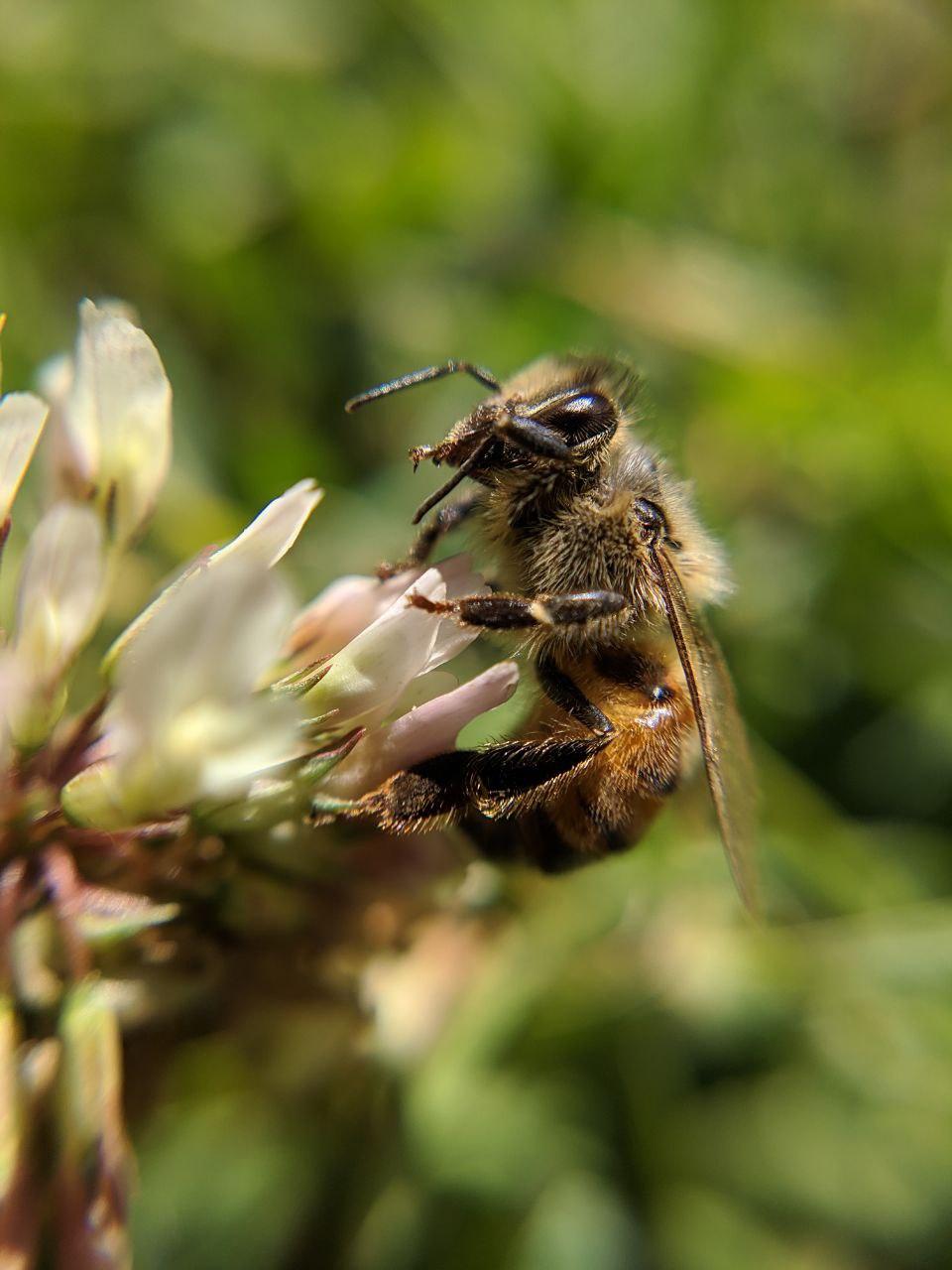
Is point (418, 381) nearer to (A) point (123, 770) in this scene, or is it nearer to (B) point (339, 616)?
(B) point (339, 616)

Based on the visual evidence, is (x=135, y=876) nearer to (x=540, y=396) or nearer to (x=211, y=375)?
(x=540, y=396)

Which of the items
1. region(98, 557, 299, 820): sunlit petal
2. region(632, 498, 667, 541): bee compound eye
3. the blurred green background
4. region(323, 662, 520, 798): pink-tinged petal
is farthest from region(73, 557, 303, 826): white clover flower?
the blurred green background

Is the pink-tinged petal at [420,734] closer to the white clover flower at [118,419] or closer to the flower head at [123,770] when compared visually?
the flower head at [123,770]

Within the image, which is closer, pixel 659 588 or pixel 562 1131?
pixel 659 588

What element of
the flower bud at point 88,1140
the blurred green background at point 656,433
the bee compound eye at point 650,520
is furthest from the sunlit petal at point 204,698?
the blurred green background at point 656,433

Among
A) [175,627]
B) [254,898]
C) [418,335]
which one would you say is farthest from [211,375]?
[175,627]
